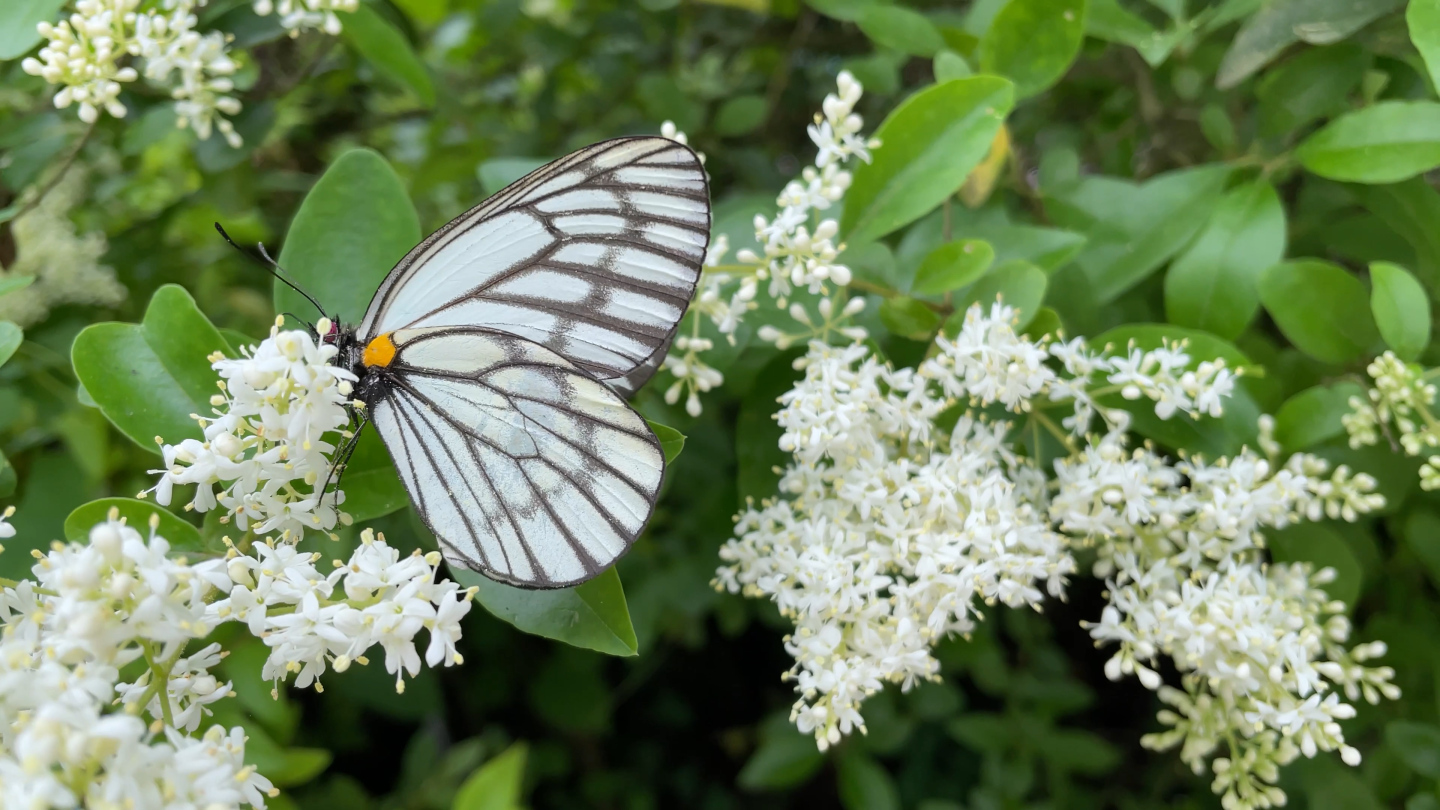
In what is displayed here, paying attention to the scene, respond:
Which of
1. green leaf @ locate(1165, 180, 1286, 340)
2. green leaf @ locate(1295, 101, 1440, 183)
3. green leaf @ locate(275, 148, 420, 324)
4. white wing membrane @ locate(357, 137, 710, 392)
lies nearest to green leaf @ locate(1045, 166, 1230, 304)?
green leaf @ locate(1165, 180, 1286, 340)

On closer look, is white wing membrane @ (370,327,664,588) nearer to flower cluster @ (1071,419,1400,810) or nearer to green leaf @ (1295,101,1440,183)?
flower cluster @ (1071,419,1400,810)

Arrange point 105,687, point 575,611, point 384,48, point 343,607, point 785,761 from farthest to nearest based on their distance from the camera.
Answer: point 785,761
point 384,48
point 575,611
point 343,607
point 105,687

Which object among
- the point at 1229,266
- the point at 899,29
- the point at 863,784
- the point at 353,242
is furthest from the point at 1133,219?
the point at 863,784

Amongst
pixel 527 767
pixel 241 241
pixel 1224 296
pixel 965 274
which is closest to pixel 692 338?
pixel 965 274

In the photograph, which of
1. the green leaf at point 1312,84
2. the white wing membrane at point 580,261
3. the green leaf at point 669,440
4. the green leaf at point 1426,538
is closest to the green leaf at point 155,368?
the white wing membrane at point 580,261

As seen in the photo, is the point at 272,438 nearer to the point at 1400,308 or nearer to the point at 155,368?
the point at 155,368

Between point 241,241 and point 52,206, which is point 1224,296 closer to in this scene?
point 241,241

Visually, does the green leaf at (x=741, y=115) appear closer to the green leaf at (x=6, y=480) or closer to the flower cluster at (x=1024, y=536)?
the flower cluster at (x=1024, y=536)
